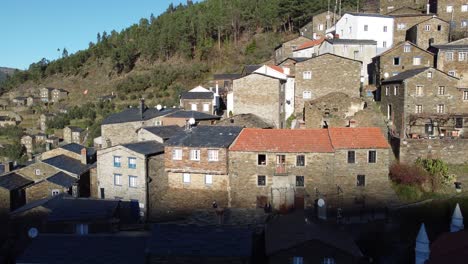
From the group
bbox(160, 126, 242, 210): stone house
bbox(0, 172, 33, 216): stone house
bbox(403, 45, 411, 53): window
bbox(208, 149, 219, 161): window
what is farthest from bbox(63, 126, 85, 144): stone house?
bbox(403, 45, 411, 53): window

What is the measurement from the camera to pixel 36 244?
1955cm

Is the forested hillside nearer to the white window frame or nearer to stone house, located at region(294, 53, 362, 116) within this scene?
stone house, located at region(294, 53, 362, 116)

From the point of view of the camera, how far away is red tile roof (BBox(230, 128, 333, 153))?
28.4 meters

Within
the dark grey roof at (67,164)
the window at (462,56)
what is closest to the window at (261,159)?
the dark grey roof at (67,164)

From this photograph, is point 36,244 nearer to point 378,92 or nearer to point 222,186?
point 222,186

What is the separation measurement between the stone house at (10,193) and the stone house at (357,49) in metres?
30.1

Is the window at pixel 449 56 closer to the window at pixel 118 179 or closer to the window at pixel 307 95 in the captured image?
the window at pixel 307 95

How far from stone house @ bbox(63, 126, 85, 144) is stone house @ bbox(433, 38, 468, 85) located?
42.8 meters

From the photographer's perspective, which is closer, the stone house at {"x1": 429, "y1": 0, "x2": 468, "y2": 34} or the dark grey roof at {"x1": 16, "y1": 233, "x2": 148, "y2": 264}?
the dark grey roof at {"x1": 16, "y1": 233, "x2": 148, "y2": 264}

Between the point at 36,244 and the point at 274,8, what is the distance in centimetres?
6222

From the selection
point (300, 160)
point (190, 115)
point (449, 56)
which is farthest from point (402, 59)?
point (190, 115)

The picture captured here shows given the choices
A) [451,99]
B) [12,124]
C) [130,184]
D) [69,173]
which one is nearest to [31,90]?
[12,124]

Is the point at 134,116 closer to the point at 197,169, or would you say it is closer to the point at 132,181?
the point at 132,181

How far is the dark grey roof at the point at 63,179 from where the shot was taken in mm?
35875
